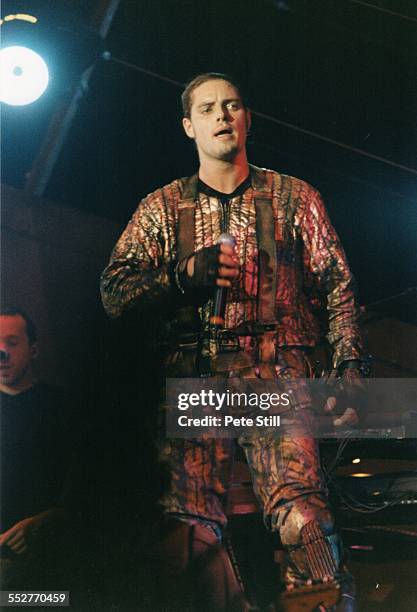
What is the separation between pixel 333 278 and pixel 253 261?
0.21 meters

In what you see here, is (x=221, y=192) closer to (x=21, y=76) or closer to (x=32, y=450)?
(x=21, y=76)

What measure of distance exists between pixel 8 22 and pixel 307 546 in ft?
5.23

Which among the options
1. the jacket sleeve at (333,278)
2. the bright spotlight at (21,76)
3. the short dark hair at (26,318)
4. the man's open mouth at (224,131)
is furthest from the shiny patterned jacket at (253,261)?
the bright spotlight at (21,76)

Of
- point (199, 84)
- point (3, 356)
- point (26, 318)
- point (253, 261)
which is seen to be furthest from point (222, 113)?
point (3, 356)

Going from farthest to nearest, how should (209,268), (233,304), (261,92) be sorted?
(261,92) → (233,304) → (209,268)

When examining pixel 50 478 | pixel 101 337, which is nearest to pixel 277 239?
pixel 101 337

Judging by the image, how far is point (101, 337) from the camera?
6.57 ft

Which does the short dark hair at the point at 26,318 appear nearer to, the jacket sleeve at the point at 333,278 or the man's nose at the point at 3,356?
the man's nose at the point at 3,356

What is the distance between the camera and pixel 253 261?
1887 mm

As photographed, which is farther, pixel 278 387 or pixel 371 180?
pixel 371 180

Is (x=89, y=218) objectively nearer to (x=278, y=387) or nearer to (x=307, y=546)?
(x=278, y=387)

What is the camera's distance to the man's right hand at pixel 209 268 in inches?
68.6

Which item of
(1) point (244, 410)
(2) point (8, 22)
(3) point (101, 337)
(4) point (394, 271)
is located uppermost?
(2) point (8, 22)

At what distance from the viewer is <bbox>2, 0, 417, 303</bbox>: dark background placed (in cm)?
210
